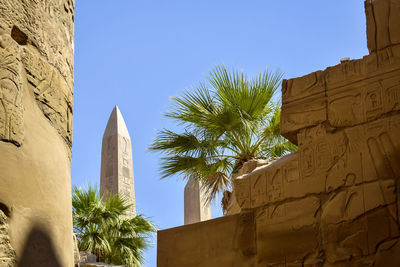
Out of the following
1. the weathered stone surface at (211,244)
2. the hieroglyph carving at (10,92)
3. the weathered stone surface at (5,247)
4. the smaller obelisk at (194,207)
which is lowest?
the weathered stone surface at (5,247)

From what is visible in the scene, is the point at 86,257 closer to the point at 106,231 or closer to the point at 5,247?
the point at 106,231

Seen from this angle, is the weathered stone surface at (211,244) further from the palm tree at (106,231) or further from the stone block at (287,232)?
the palm tree at (106,231)

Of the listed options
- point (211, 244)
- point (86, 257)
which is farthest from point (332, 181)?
point (86, 257)

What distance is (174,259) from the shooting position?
5.17m

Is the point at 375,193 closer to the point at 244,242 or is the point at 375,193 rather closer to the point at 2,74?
the point at 244,242

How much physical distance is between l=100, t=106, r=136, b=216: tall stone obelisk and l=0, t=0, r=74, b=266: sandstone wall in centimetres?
1423

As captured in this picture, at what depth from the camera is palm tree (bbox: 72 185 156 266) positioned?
11312mm

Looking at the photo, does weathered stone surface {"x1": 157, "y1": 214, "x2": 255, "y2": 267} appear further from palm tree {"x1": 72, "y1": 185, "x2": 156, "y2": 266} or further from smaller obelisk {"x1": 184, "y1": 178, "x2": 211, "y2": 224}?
smaller obelisk {"x1": 184, "y1": 178, "x2": 211, "y2": 224}

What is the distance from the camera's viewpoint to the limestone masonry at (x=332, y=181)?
4156 millimetres

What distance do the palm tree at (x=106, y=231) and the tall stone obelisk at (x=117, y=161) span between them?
6518 mm

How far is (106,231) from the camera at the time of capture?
11.5 metres

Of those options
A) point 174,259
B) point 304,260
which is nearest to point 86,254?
point 174,259

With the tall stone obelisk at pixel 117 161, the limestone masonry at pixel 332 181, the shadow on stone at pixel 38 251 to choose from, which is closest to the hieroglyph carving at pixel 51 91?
the shadow on stone at pixel 38 251

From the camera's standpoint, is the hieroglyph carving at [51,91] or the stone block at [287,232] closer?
the hieroglyph carving at [51,91]
